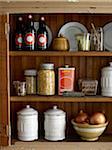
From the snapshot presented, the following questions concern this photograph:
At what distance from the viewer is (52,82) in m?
2.01

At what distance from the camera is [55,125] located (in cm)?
200

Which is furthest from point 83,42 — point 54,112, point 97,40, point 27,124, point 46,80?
point 27,124

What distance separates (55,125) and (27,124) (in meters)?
0.16

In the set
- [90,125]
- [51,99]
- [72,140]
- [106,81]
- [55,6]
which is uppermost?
[55,6]

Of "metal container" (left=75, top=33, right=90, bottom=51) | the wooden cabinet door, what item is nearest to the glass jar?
"metal container" (left=75, top=33, right=90, bottom=51)

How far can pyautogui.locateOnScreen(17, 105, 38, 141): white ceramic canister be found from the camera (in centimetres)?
198

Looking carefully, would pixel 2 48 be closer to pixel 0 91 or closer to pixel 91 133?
pixel 0 91

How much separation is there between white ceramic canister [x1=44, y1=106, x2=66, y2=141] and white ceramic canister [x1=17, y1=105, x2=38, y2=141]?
2.8 inches

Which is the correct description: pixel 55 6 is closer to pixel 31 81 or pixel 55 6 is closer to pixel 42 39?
pixel 42 39

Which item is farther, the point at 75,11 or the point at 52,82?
the point at 52,82

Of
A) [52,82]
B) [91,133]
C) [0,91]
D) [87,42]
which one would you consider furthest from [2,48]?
[91,133]

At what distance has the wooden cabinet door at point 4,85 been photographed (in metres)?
1.85

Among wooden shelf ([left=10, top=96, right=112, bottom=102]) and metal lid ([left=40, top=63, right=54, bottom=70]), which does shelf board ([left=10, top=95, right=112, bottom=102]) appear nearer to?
wooden shelf ([left=10, top=96, right=112, bottom=102])

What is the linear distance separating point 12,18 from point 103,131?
2.95 ft
